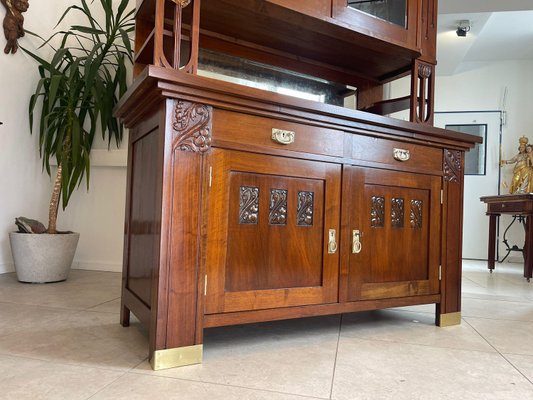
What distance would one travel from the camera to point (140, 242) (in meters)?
1.34

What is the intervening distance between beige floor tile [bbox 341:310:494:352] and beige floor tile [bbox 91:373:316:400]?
62 centimetres

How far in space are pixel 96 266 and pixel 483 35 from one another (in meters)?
4.78

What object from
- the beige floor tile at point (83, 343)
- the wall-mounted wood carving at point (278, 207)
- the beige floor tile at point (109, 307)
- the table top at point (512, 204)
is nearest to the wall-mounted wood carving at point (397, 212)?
Answer: the wall-mounted wood carving at point (278, 207)

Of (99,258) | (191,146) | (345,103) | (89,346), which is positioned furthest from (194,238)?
(99,258)

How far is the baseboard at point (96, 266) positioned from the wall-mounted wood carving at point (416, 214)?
6.40 ft

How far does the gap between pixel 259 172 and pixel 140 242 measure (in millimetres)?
464

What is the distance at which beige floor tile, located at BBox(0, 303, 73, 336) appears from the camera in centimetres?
138

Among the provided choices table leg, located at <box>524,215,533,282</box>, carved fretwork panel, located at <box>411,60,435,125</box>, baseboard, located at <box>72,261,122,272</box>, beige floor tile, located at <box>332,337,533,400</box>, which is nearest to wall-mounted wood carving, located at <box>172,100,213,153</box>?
beige floor tile, located at <box>332,337,533,400</box>

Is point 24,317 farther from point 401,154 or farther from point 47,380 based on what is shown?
point 401,154

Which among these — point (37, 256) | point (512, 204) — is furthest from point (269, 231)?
point (512, 204)

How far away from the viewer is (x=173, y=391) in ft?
3.08

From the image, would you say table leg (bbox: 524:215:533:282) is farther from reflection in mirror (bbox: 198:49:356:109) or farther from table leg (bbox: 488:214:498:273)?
reflection in mirror (bbox: 198:49:356:109)

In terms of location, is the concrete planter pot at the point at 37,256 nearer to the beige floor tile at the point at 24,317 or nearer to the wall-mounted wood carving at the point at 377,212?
the beige floor tile at the point at 24,317

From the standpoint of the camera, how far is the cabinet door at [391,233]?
145cm
